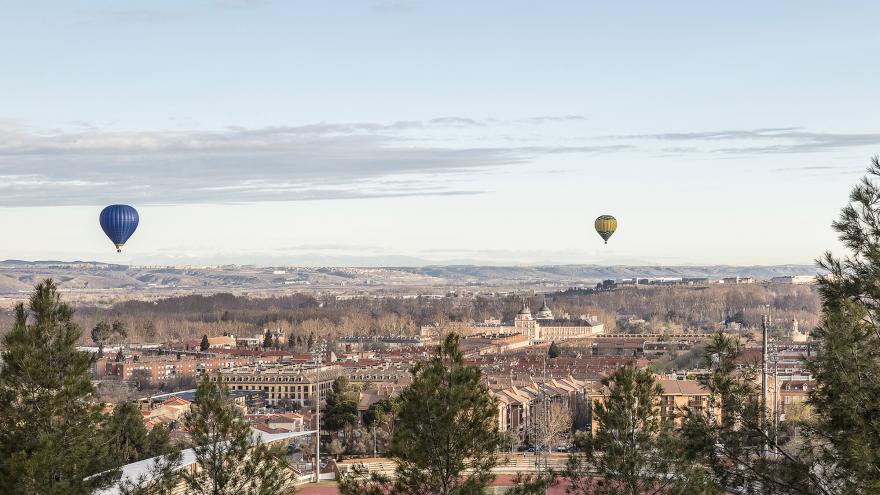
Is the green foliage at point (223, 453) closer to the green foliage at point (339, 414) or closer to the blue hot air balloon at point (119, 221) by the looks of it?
the green foliage at point (339, 414)

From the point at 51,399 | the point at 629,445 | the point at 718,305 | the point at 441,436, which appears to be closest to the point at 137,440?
the point at 51,399

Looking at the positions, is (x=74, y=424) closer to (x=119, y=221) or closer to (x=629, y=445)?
(x=629, y=445)

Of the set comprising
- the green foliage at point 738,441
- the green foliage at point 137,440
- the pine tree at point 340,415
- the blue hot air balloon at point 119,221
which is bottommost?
the pine tree at point 340,415

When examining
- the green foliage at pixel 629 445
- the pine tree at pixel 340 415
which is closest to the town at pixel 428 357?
the pine tree at pixel 340 415

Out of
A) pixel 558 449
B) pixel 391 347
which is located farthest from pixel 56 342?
pixel 391 347

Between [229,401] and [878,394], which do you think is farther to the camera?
[229,401]

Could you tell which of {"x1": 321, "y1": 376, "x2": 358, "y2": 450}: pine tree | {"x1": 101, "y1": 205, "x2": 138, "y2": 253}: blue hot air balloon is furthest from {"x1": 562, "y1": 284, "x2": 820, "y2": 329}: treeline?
{"x1": 101, "y1": 205, "x2": 138, "y2": 253}: blue hot air balloon

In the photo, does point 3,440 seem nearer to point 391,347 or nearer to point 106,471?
point 106,471

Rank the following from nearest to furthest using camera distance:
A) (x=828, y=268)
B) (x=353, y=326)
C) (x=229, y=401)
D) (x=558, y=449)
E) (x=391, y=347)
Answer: (x=828, y=268) < (x=229, y=401) < (x=558, y=449) < (x=391, y=347) < (x=353, y=326)

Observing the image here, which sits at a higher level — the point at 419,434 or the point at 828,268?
the point at 828,268
